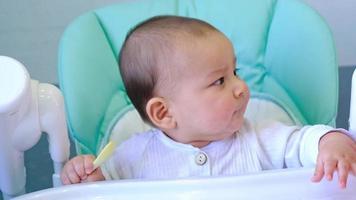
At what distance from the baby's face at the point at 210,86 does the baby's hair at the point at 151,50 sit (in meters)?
0.02

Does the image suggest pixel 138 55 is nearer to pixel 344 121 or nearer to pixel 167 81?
pixel 167 81

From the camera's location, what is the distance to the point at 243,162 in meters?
0.80

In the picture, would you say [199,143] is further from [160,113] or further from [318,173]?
[318,173]

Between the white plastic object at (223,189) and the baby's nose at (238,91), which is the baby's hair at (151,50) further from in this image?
the white plastic object at (223,189)

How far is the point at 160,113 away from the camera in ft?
2.60

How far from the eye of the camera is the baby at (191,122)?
2.44 feet

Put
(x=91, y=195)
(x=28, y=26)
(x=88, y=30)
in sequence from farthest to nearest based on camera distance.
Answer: (x=28, y=26)
(x=88, y=30)
(x=91, y=195)

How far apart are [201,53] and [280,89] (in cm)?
28

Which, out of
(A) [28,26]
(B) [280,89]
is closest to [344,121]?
(B) [280,89]

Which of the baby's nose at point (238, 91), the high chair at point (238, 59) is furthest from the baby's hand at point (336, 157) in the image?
the high chair at point (238, 59)

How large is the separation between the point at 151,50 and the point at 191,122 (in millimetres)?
111

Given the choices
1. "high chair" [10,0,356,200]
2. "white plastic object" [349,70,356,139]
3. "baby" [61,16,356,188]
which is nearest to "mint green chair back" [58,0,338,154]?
"high chair" [10,0,356,200]

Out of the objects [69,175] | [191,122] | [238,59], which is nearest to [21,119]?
[69,175]

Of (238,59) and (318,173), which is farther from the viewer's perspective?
(238,59)
